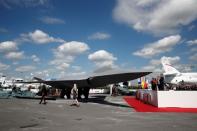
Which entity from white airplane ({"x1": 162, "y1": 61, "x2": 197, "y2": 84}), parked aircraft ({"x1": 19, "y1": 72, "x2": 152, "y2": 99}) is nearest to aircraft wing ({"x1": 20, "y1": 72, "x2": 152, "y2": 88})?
parked aircraft ({"x1": 19, "y1": 72, "x2": 152, "y2": 99})

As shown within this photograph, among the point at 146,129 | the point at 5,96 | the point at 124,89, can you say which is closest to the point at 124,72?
the point at 146,129

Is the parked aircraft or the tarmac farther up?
the parked aircraft

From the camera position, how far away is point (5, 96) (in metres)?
27.2

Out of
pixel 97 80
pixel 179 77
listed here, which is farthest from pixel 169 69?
pixel 97 80

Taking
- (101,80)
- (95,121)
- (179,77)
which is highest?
(179,77)

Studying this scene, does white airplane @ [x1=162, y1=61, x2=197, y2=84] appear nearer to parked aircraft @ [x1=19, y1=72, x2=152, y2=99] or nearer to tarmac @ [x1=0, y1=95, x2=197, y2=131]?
parked aircraft @ [x1=19, y1=72, x2=152, y2=99]

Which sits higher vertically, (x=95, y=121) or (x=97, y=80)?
(x=97, y=80)

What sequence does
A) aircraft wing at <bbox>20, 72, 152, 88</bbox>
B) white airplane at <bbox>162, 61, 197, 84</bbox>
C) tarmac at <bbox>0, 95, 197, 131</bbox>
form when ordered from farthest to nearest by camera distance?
white airplane at <bbox>162, 61, 197, 84</bbox>, aircraft wing at <bbox>20, 72, 152, 88</bbox>, tarmac at <bbox>0, 95, 197, 131</bbox>

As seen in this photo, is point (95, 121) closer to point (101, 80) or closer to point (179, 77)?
point (101, 80)

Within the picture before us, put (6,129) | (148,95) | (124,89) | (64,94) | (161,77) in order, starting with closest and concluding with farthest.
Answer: (6,129) → (161,77) → (148,95) → (64,94) → (124,89)

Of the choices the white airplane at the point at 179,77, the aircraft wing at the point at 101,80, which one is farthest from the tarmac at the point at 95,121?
the white airplane at the point at 179,77

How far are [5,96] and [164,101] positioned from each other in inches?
777

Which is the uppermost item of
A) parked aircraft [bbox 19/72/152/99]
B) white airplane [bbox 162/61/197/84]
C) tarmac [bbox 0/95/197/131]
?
white airplane [bbox 162/61/197/84]

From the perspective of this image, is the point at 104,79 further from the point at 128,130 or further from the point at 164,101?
the point at 128,130
